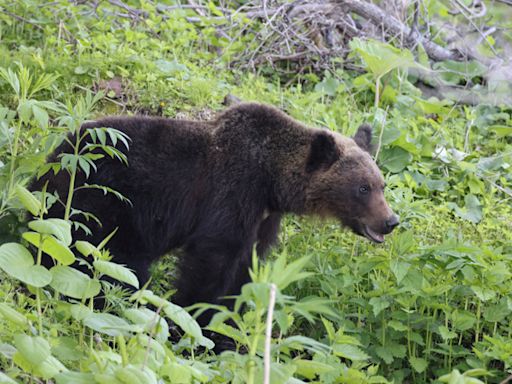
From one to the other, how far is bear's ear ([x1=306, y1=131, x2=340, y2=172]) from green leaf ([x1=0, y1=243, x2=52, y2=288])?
3.10 meters

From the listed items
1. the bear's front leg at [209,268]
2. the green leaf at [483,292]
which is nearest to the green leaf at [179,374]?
the bear's front leg at [209,268]

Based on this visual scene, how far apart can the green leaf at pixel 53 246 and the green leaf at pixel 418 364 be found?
3063 millimetres

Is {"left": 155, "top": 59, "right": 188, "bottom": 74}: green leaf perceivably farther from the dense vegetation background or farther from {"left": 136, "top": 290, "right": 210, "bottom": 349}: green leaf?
{"left": 136, "top": 290, "right": 210, "bottom": 349}: green leaf

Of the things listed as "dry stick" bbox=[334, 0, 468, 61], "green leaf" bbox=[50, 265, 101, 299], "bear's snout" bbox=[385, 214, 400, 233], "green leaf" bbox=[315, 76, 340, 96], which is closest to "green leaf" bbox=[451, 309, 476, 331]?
"bear's snout" bbox=[385, 214, 400, 233]

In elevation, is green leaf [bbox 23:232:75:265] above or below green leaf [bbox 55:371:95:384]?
above

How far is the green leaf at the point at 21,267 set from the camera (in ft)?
13.5

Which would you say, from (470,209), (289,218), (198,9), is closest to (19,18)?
(198,9)

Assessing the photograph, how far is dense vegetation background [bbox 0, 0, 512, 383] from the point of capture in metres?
4.18

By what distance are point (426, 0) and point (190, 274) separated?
577 cm

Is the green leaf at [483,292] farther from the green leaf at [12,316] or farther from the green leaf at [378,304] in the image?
the green leaf at [12,316]

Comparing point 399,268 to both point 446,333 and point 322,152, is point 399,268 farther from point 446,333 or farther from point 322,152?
point 322,152

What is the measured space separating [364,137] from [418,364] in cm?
198

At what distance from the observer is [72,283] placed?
172 inches

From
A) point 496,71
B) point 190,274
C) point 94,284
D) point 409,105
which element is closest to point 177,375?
point 94,284
